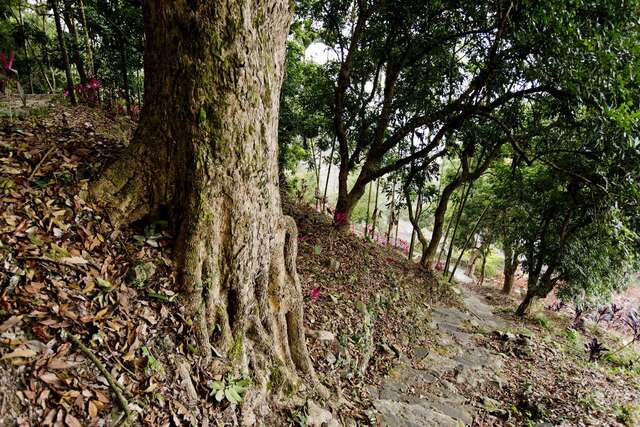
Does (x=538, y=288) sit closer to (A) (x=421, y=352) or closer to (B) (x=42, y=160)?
(A) (x=421, y=352)

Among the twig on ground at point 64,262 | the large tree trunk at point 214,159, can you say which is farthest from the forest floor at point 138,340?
the large tree trunk at point 214,159

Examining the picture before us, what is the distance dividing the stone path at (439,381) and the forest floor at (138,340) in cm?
2

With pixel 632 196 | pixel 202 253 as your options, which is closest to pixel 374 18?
pixel 632 196

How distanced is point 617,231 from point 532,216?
5.91 meters

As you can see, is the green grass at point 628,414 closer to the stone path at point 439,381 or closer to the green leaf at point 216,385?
the stone path at point 439,381

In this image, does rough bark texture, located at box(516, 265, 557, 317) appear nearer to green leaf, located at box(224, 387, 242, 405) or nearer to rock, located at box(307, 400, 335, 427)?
rock, located at box(307, 400, 335, 427)

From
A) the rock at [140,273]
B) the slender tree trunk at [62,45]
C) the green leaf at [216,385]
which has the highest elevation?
the slender tree trunk at [62,45]

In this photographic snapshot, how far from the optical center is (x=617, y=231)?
376 cm

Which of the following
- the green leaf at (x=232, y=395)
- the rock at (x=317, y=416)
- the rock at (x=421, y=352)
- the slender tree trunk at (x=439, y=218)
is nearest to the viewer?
the green leaf at (x=232, y=395)

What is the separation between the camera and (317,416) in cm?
257

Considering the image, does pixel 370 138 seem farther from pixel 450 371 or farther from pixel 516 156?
pixel 450 371

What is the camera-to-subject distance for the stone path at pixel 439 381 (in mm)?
3271

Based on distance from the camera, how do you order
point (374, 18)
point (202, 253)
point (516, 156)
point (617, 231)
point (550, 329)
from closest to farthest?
point (202, 253) < point (617, 231) < point (374, 18) < point (516, 156) < point (550, 329)

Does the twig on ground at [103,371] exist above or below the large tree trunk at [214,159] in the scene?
below
